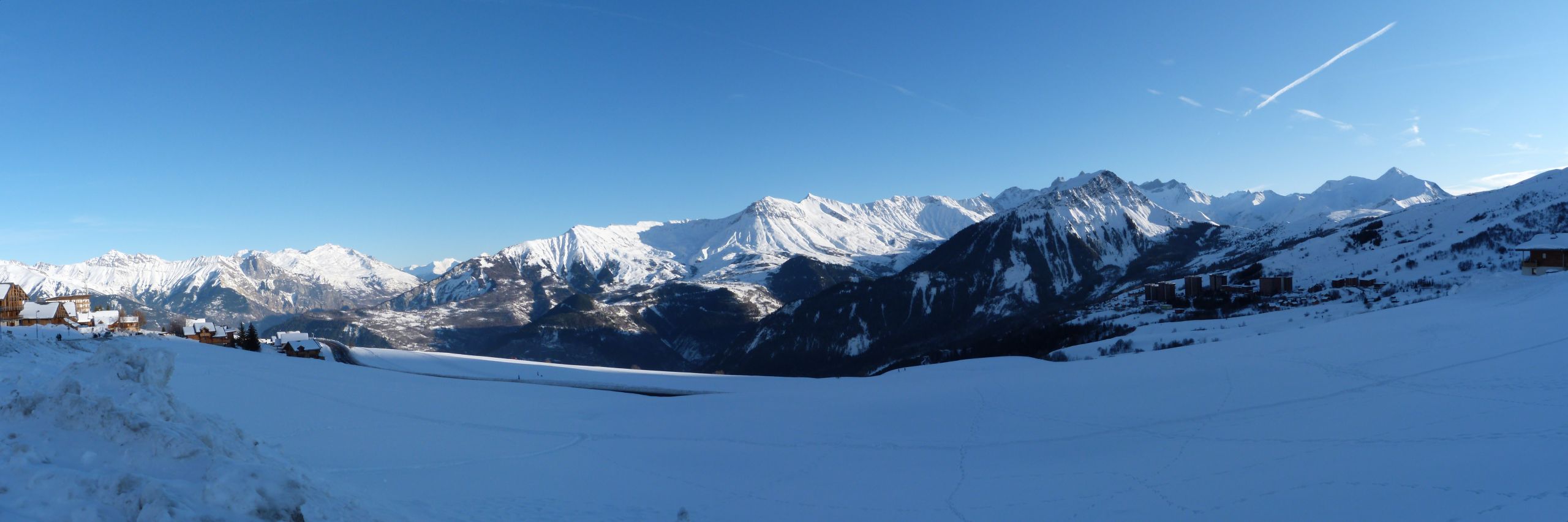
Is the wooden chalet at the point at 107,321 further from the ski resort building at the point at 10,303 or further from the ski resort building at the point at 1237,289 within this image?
the ski resort building at the point at 1237,289

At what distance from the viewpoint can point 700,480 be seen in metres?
17.0

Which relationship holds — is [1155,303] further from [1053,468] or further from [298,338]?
[298,338]

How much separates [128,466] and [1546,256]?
285ft

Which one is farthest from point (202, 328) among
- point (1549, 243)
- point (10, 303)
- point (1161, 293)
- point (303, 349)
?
point (1549, 243)

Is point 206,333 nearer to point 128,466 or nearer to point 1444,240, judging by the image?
point 128,466

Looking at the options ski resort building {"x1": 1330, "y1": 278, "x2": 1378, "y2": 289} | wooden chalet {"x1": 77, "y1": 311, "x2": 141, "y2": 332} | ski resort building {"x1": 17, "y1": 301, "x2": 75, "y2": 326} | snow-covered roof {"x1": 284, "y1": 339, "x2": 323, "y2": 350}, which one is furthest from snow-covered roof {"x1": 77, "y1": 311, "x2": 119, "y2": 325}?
ski resort building {"x1": 1330, "y1": 278, "x2": 1378, "y2": 289}

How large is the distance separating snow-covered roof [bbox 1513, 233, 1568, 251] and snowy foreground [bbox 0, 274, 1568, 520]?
120ft

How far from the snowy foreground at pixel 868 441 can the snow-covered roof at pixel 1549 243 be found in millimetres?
36596

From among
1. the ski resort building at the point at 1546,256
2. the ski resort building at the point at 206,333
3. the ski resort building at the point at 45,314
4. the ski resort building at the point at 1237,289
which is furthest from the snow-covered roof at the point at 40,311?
the ski resort building at the point at 1237,289

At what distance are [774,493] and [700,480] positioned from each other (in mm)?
2201

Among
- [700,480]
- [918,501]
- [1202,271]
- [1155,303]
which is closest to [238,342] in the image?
[700,480]

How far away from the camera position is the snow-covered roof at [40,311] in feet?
208

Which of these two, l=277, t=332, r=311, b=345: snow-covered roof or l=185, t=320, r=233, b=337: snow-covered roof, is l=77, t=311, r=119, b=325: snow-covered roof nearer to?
l=185, t=320, r=233, b=337: snow-covered roof

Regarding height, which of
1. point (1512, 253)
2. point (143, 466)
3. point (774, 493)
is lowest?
point (774, 493)
